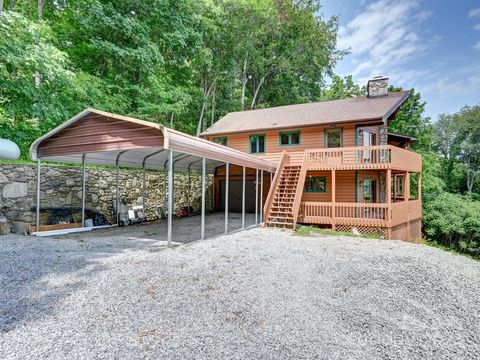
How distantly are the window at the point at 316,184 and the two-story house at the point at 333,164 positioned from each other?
0.05 m

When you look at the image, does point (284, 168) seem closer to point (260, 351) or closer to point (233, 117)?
point (233, 117)

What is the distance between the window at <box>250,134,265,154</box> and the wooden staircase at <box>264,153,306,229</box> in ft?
9.16

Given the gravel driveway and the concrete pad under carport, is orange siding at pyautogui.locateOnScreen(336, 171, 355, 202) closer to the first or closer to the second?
the concrete pad under carport

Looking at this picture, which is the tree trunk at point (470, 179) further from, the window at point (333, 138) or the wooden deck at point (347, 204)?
the window at point (333, 138)

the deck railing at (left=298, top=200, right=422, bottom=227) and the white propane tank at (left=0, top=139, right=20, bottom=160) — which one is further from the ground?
the white propane tank at (left=0, top=139, right=20, bottom=160)

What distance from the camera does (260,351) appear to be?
298cm

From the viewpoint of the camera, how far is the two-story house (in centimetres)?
1176

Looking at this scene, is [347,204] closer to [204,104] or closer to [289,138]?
[289,138]

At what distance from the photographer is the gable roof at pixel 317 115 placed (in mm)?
14012

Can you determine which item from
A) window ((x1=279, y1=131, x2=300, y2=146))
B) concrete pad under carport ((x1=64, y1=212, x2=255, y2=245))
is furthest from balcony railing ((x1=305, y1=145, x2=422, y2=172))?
concrete pad under carport ((x1=64, y1=212, x2=255, y2=245))

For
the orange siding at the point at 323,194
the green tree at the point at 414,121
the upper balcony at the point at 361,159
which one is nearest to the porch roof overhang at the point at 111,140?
the upper balcony at the point at 361,159

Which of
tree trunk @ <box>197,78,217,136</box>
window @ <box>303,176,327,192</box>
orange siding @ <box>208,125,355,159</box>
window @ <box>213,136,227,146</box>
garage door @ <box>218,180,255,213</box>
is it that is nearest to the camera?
orange siding @ <box>208,125,355,159</box>

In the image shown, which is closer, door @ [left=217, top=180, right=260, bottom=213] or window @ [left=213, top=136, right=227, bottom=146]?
door @ [left=217, top=180, right=260, bottom=213]

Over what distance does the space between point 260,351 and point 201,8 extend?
2168 cm
